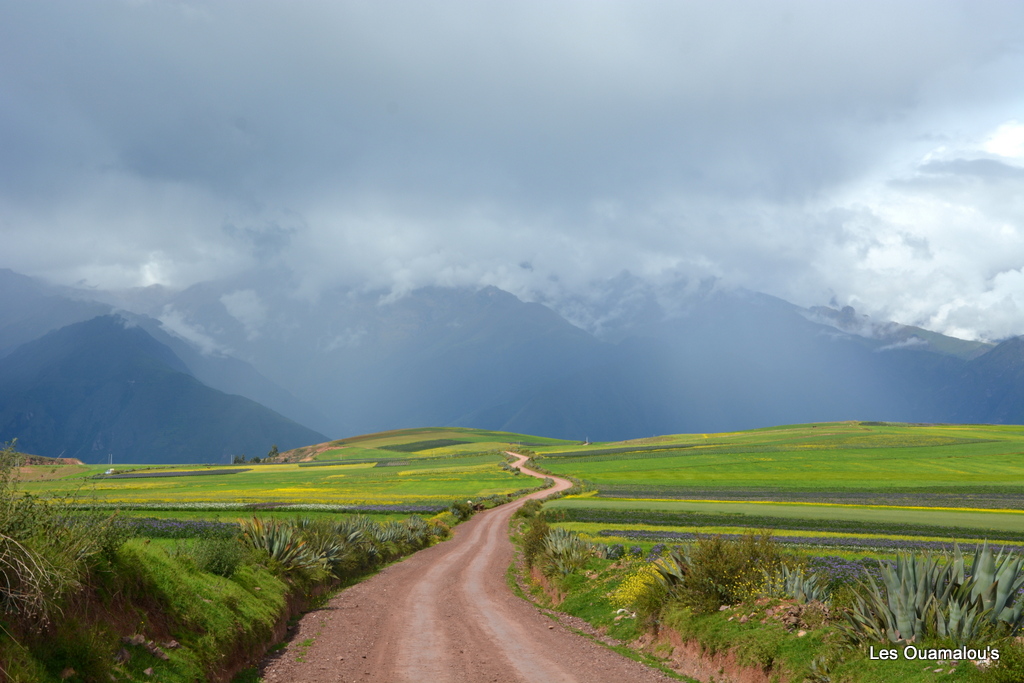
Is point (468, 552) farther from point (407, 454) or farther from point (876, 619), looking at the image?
point (407, 454)

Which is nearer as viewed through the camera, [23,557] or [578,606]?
[23,557]

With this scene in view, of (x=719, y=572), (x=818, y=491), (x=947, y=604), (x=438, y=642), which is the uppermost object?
(x=947, y=604)

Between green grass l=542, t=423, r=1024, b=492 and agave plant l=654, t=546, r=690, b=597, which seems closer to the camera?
agave plant l=654, t=546, r=690, b=597

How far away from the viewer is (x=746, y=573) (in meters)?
13.1

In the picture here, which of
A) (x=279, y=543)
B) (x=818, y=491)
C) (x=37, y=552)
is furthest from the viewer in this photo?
(x=818, y=491)

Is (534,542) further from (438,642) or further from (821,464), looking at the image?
(821,464)

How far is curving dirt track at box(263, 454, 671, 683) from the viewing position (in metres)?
11.1

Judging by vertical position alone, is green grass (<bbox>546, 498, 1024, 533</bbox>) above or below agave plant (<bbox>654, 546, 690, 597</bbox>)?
below

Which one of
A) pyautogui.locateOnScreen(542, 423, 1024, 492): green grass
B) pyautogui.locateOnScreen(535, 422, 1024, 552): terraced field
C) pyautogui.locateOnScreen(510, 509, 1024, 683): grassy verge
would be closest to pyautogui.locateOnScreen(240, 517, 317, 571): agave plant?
pyautogui.locateOnScreen(510, 509, 1024, 683): grassy verge

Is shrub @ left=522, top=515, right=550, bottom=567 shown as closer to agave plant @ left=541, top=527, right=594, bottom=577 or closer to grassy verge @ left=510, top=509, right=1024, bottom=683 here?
agave plant @ left=541, top=527, right=594, bottom=577

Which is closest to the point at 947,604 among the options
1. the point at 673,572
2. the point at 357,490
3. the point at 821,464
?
the point at 673,572

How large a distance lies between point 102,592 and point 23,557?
2.13 metres

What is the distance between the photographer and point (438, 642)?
44.3 ft

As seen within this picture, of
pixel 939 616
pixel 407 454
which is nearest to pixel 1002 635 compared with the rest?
pixel 939 616
